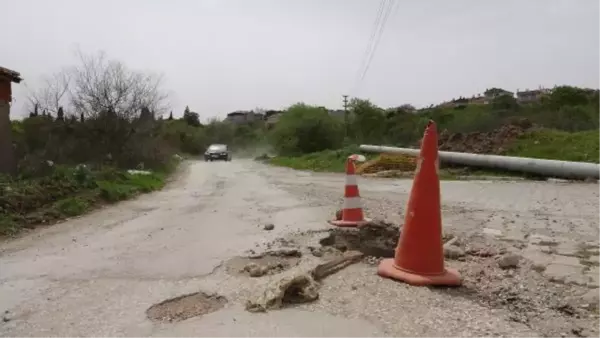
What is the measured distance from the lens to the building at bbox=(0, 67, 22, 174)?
1358 centimetres

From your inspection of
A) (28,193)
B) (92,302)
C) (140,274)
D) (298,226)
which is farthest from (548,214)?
(28,193)

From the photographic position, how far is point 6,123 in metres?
14.0

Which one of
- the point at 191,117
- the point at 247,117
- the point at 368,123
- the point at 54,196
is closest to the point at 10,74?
the point at 54,196

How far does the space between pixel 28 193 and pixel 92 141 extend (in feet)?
37.1

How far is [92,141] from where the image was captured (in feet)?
65.3

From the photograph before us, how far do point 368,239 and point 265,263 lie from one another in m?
1.66

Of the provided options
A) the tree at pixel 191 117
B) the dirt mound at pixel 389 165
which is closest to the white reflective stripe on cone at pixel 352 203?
the dirt mound at pixel 389 165

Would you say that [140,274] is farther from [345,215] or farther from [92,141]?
[92,141]

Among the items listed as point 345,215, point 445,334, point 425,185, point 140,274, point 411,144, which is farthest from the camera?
point 411,144

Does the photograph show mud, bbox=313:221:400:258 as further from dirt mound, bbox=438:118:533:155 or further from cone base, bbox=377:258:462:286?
dirt mound, bbox=438:118:533:155

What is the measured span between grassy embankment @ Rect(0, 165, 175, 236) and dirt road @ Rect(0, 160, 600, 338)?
499mm

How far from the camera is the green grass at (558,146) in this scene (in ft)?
51.3

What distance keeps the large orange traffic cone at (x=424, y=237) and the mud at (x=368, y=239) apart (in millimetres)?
1170

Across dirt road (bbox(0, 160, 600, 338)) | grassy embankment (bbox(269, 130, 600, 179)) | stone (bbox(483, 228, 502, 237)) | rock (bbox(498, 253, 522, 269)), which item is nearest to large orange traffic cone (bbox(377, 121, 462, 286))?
dirt road (bbox(0, 160, 600, 338))
